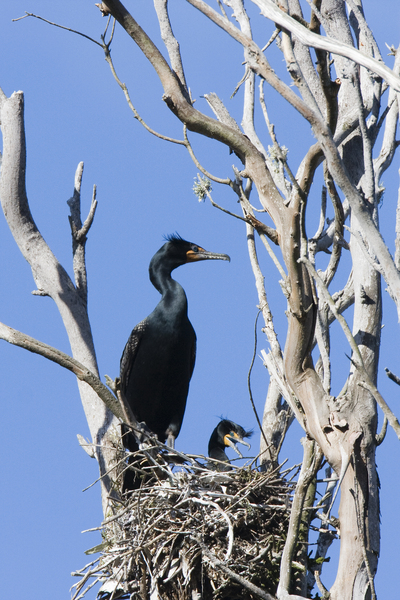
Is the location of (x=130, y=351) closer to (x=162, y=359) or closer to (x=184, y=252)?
(x=162, y=359)

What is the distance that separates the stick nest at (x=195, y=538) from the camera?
395 cm

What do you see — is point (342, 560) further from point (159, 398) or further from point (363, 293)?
point (159, 398)

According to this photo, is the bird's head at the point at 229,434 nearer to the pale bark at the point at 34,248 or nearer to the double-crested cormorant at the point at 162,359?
the double-crested cormorant at the point at 162,359

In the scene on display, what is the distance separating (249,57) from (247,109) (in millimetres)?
1846

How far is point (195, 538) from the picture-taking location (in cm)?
381

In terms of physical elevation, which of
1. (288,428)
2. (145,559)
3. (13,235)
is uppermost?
(13,235)

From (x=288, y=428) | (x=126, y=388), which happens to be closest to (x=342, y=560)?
(x=288, y=428)

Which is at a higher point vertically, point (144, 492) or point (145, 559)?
point (144, 492)

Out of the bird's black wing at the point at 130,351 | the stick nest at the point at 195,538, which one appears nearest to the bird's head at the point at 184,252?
the bird's black wing at the point at 130,351

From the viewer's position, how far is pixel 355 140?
5.22 metres

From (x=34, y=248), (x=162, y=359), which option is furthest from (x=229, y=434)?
(x=34, y=248)

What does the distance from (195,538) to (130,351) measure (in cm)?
278

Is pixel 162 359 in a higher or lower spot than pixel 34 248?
lower

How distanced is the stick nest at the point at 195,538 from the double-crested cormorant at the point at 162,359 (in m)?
1.90
